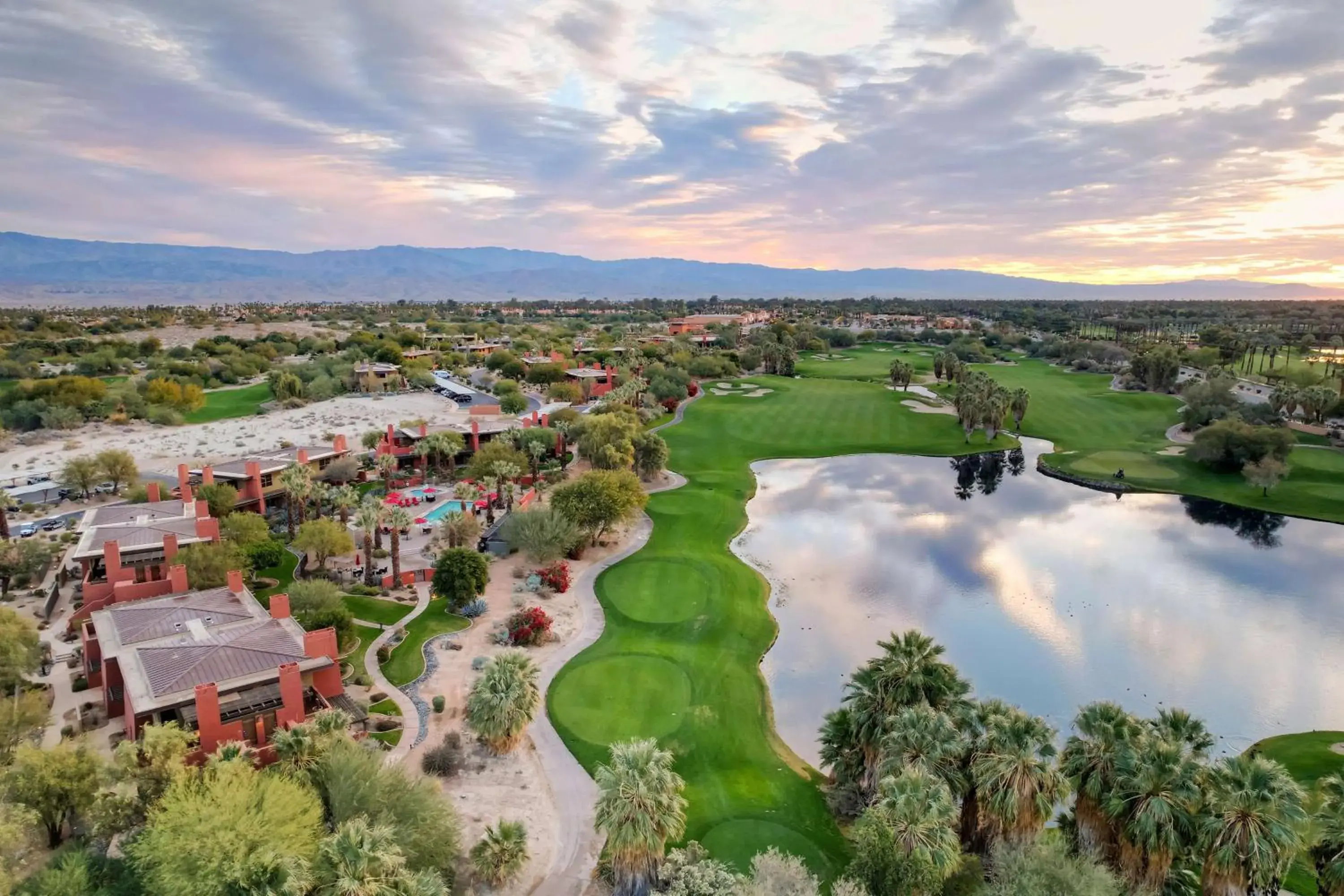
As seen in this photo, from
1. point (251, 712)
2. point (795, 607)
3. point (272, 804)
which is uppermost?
point (272, 804)

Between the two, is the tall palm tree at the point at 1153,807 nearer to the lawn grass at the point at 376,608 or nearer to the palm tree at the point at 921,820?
the palm tree at the point at 921,820

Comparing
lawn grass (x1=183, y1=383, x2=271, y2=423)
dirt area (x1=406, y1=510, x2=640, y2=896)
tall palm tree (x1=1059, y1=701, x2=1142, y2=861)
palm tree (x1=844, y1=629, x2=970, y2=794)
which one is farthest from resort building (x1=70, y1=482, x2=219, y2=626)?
lawn grass (x1=183, y1=383, x2=271, y2=423)

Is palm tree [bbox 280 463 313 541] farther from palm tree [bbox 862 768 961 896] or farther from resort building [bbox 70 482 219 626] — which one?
palm tree [bbox 862 768 961 896]

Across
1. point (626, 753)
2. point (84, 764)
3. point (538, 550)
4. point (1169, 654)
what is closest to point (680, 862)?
point (626, 753)

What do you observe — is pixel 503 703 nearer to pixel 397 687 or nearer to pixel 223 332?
pixel 397 687

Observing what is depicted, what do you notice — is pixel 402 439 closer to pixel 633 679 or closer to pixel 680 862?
pixel 633 679

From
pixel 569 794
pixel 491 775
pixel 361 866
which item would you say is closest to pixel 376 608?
pixel 491 775
